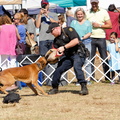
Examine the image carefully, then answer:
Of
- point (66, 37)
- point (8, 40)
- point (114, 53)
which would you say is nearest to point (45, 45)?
point (8, 40)

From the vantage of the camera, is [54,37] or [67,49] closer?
[67,49]

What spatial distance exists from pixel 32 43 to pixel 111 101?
3228mm

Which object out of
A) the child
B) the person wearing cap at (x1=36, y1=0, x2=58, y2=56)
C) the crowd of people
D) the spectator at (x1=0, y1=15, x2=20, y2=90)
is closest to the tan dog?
the crowd of people

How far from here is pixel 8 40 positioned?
9320 millimetres

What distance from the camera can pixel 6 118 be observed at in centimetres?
594

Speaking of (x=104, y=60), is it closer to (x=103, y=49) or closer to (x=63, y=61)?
(x=103, y=49)

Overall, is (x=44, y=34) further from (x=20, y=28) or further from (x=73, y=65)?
(x=73, y=65)

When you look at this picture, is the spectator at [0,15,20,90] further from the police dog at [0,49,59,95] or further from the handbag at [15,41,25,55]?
the police dog at [0,49,59,95]

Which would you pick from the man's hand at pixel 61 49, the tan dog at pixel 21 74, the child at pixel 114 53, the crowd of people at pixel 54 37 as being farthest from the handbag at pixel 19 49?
the child at pixel 114 53

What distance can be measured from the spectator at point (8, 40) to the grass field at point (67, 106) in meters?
1.03

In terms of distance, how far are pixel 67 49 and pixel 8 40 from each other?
1923mm

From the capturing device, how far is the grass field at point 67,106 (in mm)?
5996

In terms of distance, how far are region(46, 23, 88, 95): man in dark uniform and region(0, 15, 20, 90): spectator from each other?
152 cm

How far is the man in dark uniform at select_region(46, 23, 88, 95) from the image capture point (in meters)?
7.66
